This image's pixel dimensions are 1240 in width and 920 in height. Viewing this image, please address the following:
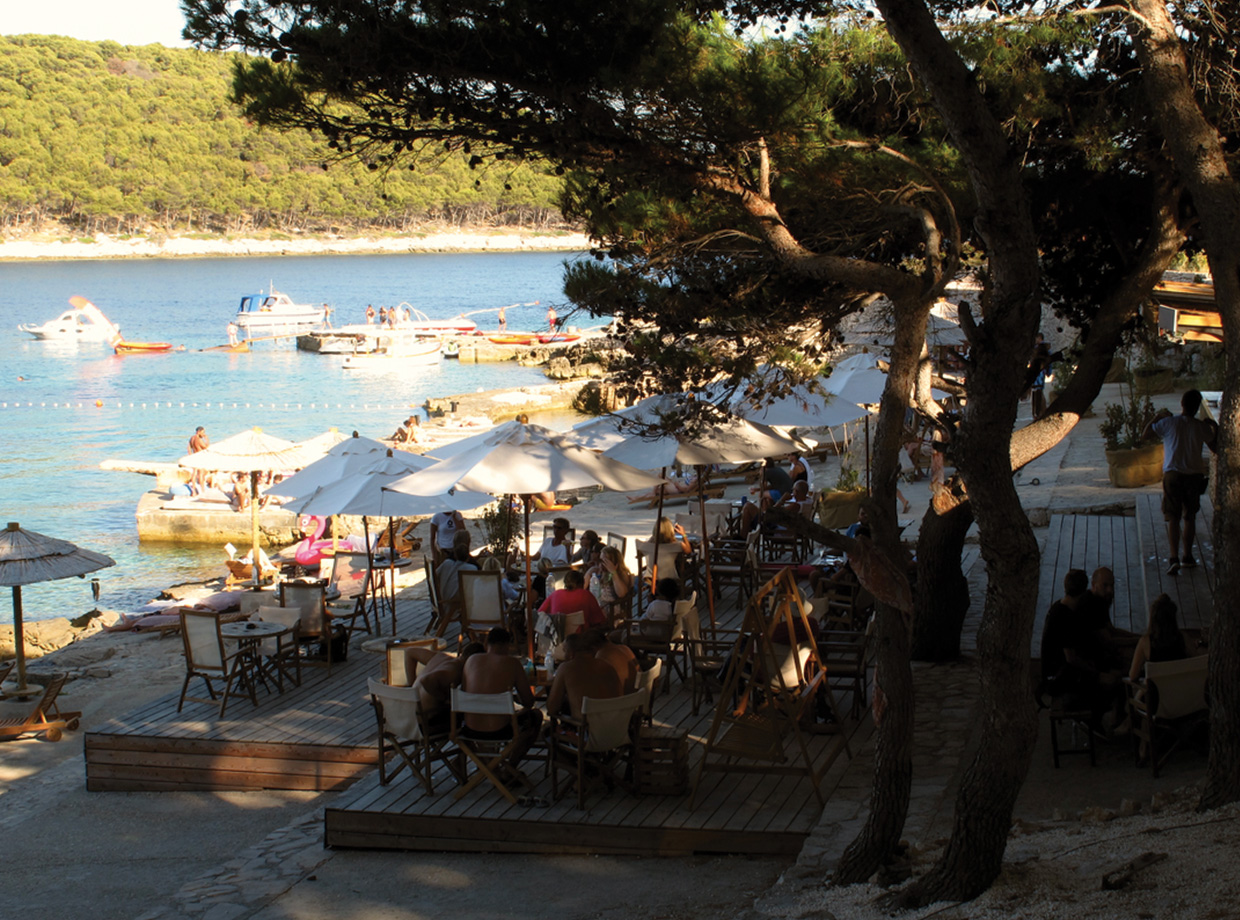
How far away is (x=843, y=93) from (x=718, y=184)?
1.21 metres

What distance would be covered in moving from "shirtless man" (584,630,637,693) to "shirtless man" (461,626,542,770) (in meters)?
0.48

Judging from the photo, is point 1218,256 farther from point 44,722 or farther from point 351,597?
point 44,722

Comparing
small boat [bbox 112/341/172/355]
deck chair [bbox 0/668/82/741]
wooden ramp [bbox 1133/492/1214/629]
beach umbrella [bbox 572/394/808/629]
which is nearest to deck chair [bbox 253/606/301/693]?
deck chair [bbox 0/668/82/741]

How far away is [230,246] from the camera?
154500 millimetres

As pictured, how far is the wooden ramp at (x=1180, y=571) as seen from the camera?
26.4 ft

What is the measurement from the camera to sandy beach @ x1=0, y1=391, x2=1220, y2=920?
14.0 ft

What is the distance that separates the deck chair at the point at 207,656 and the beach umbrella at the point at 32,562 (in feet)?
7.63

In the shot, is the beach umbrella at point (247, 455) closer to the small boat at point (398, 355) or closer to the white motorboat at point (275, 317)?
the small boat at point (398, 355)

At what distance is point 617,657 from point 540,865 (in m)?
A: 1.28

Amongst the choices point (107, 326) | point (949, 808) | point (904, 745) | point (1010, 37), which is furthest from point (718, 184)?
point (107, 326)

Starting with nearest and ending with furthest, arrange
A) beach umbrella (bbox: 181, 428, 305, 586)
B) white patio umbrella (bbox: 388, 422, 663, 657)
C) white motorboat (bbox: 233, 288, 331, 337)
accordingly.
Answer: white patio umbrella (bbox: 388, 422, 663, 657), beach umbrella (bbox: 181, 428, 305, 586), white motorboat (bbox: 233, 288, 331, 337)

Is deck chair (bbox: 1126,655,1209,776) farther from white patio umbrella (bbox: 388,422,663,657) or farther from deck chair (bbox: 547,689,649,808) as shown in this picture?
white patio umbrella (bbox: 388,422,663,657)

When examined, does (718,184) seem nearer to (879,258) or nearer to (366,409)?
(879,258)

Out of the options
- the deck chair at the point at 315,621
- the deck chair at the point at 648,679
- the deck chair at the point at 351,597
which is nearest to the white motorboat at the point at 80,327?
the deck chair at the point at 351,597
